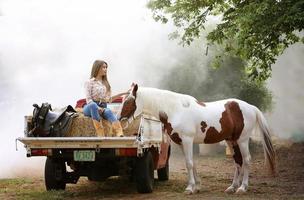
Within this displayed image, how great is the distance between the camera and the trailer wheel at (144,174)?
327 inches

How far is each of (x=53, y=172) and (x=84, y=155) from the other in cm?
111

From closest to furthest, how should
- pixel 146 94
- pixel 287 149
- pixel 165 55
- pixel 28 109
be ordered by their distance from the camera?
pixel 146 94, pixel 28 109, pixel 287 149, pixel 165 55

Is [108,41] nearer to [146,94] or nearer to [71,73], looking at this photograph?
[71,73]

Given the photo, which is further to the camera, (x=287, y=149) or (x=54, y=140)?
(x=287, y=149)

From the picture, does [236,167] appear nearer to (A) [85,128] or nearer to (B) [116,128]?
(B) [116,128]

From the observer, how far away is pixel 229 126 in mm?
8961

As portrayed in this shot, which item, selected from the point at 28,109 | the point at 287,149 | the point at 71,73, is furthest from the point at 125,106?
the point at 287,149

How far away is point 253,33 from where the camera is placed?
9.12 m

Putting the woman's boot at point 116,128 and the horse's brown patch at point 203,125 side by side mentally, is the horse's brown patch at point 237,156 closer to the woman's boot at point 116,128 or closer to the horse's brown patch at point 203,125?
the horse's brown patch at point 203,125

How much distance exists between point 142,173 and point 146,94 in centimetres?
134

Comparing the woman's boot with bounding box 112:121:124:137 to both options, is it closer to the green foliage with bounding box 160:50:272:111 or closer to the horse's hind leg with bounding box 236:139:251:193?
the horse's hind leg with bounding box 236:139:251:193

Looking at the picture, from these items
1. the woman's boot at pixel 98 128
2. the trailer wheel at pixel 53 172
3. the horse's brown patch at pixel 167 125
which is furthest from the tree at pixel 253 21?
the trailer wheel at pixel 53 172

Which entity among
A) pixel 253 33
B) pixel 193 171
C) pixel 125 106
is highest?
pixel 253 33

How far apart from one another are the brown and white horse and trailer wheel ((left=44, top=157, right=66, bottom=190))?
147cm
